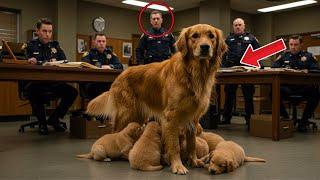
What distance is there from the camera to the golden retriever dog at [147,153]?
2701 mm

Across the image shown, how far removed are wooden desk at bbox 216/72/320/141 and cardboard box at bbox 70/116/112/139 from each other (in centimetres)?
184

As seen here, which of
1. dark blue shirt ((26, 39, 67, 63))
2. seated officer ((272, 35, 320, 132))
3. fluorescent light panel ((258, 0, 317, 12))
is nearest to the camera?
dark blue shirt ((26, 39, 67, 63))

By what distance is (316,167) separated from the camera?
2979mm

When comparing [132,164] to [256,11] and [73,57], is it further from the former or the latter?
[256,11]

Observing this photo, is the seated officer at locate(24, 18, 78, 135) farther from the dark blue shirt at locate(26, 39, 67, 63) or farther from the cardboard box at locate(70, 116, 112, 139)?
the cardboard box at locate(70, 116, 112, 139)

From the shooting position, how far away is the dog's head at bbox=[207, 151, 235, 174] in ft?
8.79

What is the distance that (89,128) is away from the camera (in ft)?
15.1

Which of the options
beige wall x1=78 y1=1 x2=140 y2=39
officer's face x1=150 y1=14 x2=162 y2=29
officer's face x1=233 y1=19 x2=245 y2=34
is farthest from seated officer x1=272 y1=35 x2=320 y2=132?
beige wall x1=78 y1=1 x2=140 y2=39

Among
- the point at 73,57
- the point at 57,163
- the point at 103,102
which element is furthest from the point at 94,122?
the point at 73,57

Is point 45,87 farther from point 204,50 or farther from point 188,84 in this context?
point 204,50

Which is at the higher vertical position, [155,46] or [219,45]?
[155,46]

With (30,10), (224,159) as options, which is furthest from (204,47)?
(30,10)

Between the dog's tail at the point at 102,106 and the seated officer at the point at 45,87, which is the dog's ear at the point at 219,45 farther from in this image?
the seated officer at the point at 45,87

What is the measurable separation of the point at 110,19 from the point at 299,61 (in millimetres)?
6668
